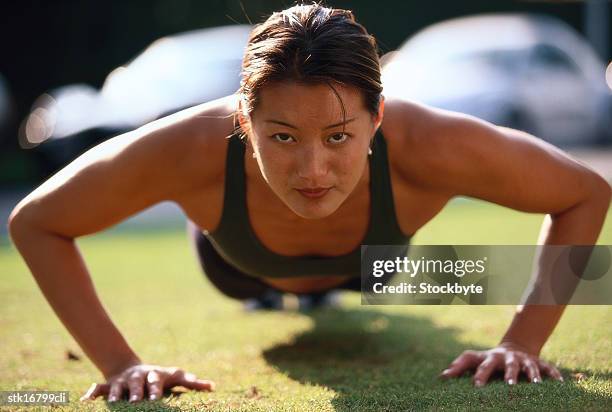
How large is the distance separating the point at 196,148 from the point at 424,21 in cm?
924

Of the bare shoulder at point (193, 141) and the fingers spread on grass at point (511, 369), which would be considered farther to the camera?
the bare shoulder at point (193, 141)

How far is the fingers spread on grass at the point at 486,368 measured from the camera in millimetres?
2256

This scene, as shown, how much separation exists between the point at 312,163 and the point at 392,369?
0.92m

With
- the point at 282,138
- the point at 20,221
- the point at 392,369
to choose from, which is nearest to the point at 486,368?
the point at 392,369

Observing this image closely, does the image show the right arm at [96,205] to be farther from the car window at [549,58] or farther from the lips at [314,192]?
the car window at [549,58]

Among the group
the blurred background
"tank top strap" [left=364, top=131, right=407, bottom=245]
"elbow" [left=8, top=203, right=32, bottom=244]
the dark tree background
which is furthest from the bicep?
the dark tree background

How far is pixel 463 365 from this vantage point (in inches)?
93.7

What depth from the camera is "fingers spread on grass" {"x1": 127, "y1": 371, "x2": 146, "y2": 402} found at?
2.22 metres

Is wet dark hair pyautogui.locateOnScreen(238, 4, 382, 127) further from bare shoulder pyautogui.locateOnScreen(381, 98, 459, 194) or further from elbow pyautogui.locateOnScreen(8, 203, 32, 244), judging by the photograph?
elbow pyautogui.locateOnScreen(8, 203, 32, 244)

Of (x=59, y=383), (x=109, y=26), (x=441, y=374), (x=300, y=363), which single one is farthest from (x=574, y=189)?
(x=109, y=26)

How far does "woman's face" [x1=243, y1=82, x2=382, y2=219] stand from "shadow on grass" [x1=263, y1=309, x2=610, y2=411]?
0.56 m

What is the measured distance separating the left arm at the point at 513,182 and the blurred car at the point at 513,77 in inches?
237

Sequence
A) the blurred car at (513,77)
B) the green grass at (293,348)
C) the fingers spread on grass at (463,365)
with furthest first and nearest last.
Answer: the blurred car at (513,77)
the fingers spread on grass at (463,365)
the green grass at (293,348)

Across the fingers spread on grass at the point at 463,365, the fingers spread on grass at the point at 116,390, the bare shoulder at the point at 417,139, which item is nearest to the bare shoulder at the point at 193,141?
the bare shoulder at the point at 417,139
